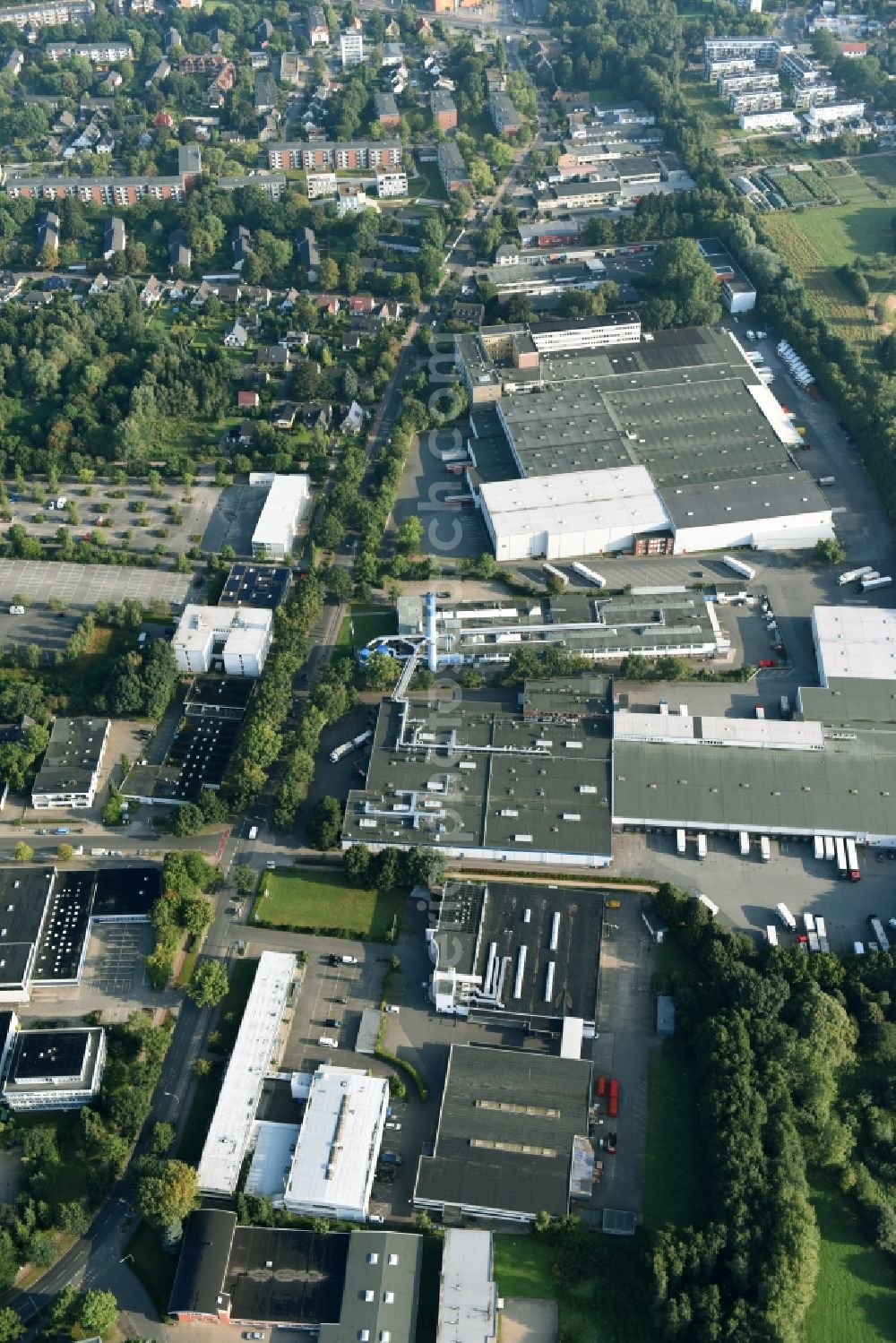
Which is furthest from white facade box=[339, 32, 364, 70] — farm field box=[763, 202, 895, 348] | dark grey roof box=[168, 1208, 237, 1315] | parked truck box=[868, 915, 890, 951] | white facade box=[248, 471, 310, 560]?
dark grey roof box=[168, 1208, 237, 1315]

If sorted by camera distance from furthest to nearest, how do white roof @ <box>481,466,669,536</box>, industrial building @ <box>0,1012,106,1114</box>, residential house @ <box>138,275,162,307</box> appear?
1. residential house @ <box>138,275,162,307</box>
2. white roof @ <box>481,466,669,536</box>
3. industrial building @ <box>0,1012,106,1114</box>

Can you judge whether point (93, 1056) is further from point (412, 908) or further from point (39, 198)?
point (39, 198)

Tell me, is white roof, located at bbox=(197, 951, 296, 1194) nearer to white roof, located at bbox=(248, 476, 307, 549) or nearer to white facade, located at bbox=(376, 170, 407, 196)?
white roof, located at bbox=(248, 476, 307, 549)

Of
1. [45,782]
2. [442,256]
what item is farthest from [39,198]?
[45,782]

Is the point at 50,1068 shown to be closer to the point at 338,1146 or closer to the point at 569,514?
the point at 338,1146

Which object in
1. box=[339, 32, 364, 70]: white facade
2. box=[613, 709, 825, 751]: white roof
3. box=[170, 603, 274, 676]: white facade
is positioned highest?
box=[339, 32, 364, 70]: white facade

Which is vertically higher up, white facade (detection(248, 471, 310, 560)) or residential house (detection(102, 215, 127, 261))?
residential house (detection(102, 215, 127, 261))
